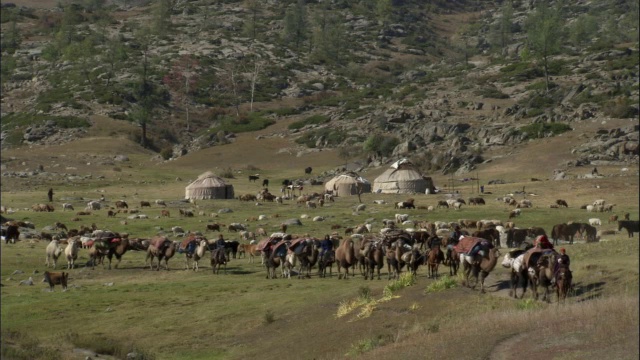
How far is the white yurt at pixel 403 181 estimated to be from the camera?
8731cm

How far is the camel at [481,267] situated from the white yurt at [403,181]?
53.7 metres

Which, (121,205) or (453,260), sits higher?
(121,205)

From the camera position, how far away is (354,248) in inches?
1594

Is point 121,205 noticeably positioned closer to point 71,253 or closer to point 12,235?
point 12,235

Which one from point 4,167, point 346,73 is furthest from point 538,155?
point 346,73

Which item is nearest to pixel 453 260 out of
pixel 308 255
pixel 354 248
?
pixel 354 248

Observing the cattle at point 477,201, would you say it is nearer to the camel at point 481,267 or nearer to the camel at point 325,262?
the camel at point 325,262

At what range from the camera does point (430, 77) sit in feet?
554

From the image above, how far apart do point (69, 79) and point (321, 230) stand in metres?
128

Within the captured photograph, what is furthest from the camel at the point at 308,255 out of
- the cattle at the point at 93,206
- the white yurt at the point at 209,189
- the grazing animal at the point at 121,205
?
the white yurt at the point at 209,189

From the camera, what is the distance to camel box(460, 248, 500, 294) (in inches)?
1229

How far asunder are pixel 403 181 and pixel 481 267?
5605 cm

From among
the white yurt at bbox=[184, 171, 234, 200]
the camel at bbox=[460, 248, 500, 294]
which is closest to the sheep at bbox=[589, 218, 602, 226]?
the camel at bbox=[460, 248, 500, 294]

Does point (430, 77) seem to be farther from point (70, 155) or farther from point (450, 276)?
point (450, 276)
